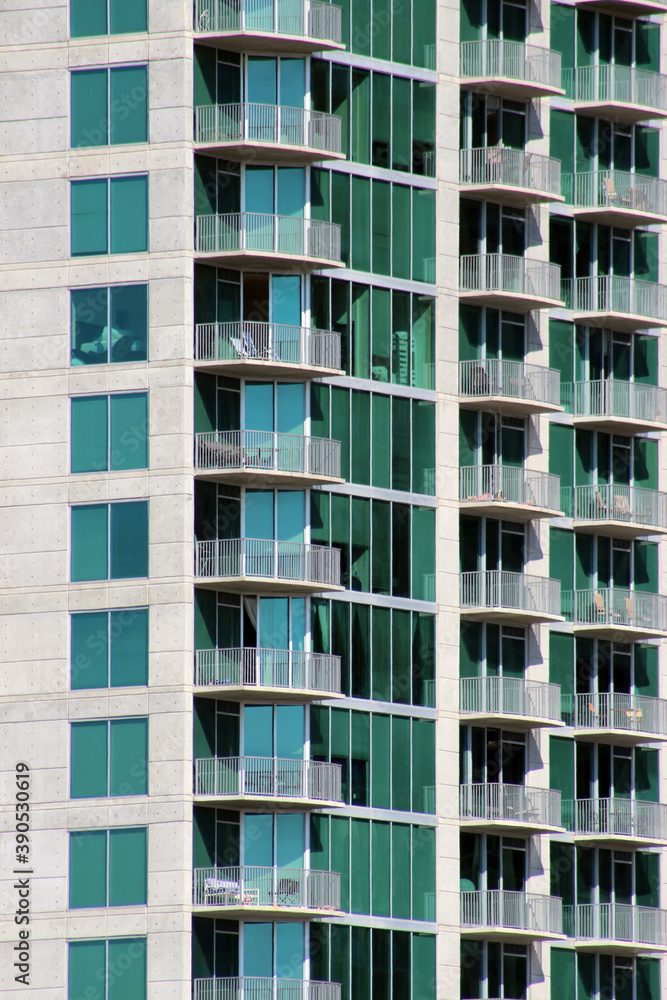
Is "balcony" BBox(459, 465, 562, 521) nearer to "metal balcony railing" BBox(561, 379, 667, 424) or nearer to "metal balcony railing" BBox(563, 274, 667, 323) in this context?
"metal balcony railing" BBox(561, 379, 667, 424)

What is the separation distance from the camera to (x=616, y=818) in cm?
10794

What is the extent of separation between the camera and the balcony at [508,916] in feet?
337

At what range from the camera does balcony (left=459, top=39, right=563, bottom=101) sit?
10656cm

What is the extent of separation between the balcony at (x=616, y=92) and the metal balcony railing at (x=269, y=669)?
22123mm

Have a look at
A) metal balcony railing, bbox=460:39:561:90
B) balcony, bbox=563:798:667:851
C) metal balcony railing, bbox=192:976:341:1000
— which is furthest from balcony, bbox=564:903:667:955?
metal balcony railing, bbox=460:39:561:90

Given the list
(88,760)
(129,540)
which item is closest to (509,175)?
(129,540)

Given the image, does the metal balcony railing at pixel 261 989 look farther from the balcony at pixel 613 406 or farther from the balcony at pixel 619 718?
the balcony at pixel 613 406

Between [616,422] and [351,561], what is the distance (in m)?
12.4

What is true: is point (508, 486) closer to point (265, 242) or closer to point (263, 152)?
point (265, 242)

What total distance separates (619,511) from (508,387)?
632 centimetres

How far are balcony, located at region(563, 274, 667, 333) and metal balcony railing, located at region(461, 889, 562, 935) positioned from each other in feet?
62.8

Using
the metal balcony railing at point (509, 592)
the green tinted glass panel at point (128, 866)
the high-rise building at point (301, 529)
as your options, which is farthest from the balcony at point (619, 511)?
the green tinted glass panel at point (128, 866)

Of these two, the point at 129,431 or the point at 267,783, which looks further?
the point at 129,431

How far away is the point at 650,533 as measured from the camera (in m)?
110
